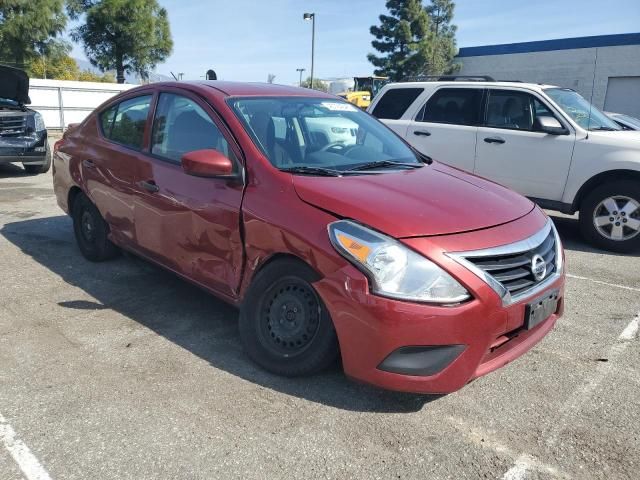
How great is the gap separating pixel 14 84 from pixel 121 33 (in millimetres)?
25392

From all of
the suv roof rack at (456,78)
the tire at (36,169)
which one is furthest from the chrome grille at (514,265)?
the tire at (36,169)

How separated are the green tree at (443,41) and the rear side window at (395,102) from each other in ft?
114

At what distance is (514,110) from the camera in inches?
265

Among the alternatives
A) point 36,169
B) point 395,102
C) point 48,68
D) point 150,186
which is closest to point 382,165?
point 150,186

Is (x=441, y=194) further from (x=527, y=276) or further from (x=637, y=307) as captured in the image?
(x=637, y=307)

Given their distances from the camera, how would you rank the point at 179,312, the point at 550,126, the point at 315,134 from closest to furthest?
the point at 315,134, the point at 179,312, the point at 550,126

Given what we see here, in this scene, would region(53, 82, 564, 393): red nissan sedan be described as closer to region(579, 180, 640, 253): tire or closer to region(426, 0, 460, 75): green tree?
region(579, 180, 640, 253): tire

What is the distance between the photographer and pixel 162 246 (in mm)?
3865

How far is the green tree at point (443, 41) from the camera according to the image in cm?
4185

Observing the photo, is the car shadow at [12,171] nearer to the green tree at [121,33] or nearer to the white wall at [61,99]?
the white wall at [61,99]

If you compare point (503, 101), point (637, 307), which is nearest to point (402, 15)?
point (503, 101)

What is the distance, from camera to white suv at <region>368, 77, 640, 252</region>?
5984mm

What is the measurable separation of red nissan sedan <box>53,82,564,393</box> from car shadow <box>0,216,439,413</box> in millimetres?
178

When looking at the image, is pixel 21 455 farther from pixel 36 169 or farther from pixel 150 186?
pixel 36 169
